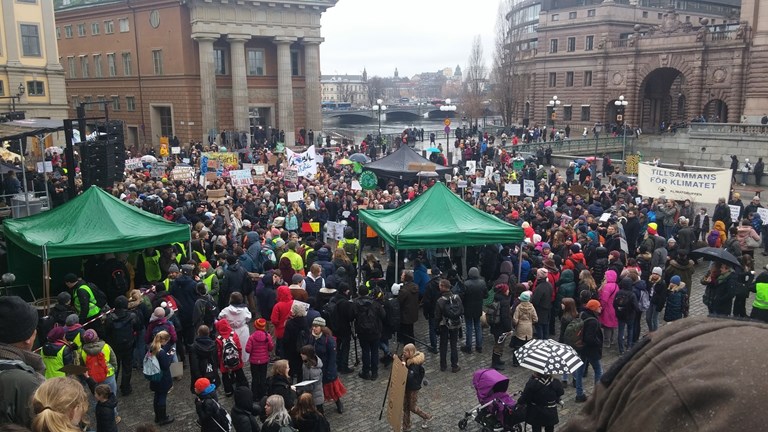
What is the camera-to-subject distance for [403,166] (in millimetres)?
25062

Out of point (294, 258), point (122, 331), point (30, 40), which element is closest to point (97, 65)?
point (30, 40)

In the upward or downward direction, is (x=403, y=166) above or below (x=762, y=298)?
above

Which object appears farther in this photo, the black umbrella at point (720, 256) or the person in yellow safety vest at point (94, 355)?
the black umbrella at point (720, 256)

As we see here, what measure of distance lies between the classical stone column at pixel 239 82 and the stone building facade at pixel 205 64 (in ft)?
0.26

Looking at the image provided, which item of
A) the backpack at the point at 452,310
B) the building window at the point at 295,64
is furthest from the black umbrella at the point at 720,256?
the building window at the point at 295,64

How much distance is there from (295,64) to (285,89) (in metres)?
3.38

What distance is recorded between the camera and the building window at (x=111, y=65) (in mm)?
55406

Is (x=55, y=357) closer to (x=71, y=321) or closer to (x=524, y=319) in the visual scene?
(x=71, y=321)

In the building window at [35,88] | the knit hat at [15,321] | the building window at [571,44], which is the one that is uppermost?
the building window at [571,44]

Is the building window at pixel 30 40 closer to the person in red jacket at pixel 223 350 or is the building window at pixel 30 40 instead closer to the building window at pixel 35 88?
the building window at pixel 35 88

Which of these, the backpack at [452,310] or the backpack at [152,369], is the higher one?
the backpack at [452,310]

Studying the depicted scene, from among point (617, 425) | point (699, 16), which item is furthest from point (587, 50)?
point (617, 425)

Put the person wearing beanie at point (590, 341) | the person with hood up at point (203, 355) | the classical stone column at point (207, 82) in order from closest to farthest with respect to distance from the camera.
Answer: the person with hood up at point (203, 355)
the person wearing beanie at point (590, 341)
the classical stone column at point (207, 82)

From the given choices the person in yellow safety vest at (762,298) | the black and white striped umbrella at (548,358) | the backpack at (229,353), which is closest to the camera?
the black and white striped umbrella at (548,358)
